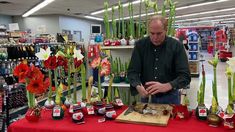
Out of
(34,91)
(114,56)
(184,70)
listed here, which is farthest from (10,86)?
(184,70)

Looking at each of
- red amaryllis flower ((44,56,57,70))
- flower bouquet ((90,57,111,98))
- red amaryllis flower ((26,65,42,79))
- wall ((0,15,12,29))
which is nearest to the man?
flower bouquet ((90,57,111,98))

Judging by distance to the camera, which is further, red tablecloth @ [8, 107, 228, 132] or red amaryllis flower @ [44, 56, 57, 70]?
red amaryllis flower @ [44, 56, 57, 70]

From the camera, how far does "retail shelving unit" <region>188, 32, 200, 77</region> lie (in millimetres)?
10727

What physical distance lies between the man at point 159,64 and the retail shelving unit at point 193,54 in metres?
8.66

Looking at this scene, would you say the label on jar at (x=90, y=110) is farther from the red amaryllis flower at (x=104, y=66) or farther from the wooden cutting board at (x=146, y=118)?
the red amaryllis flower at (x=104, y=66)

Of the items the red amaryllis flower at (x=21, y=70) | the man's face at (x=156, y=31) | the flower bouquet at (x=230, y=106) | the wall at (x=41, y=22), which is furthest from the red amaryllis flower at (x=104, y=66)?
the wall at (x=41, y=22)

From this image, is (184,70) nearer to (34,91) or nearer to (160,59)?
(160,59)

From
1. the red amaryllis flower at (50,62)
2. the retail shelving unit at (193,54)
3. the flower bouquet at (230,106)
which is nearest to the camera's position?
the flower bouquet at (230,106)

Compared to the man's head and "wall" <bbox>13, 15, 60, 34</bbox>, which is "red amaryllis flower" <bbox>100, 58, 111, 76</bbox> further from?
"wall" <bbox>13, 15, 60, 34</bbox>

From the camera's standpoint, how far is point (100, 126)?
5.90 ft

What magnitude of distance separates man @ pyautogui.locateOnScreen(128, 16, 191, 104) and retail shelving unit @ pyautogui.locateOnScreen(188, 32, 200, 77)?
866cm

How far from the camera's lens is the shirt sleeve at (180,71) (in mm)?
2191

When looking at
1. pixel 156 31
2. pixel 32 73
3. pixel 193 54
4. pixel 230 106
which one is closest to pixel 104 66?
pixel 156 31

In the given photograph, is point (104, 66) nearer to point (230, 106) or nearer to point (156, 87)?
point (156, 87)
